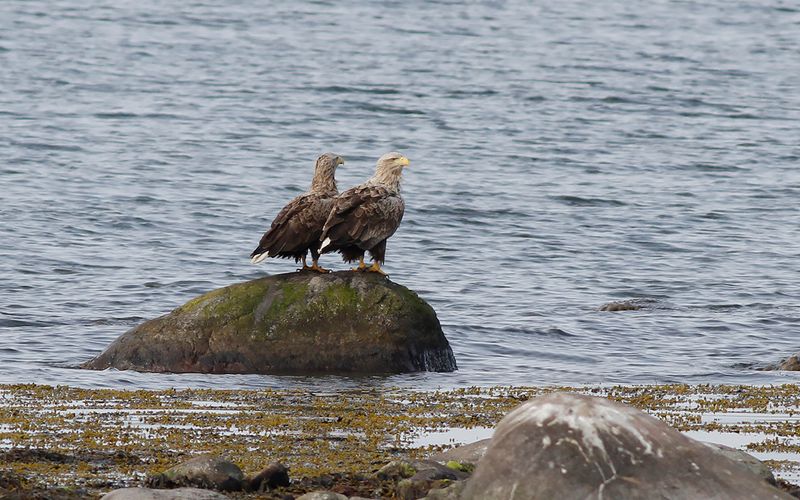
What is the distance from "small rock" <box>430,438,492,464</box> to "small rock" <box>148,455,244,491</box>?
4.18 ft

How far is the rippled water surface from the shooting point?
14.9 m

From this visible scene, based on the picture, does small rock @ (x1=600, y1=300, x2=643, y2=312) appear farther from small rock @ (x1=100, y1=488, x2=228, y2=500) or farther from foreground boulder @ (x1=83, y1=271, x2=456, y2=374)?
small rock @ (x1=100, y1=488, x2=228, y2=500)

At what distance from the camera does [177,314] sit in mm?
12711

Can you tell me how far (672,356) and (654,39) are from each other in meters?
33.3

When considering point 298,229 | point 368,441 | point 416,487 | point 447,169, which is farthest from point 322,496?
point 447,169

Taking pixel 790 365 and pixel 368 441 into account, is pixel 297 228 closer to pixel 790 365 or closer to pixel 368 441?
pixel 368 441

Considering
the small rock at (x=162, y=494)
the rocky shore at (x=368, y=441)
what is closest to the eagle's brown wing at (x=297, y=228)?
the rocky shore at (x=368, y=441)

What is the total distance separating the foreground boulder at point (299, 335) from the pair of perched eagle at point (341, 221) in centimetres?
31

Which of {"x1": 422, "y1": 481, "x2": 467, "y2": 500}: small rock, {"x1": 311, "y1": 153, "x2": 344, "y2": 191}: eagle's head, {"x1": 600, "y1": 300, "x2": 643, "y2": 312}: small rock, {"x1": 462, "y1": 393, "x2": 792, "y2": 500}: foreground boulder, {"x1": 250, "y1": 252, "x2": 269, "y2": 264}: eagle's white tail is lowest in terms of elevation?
{"x1": 600, "y1": 300, "x2": 643, "y2": 312}: small rock

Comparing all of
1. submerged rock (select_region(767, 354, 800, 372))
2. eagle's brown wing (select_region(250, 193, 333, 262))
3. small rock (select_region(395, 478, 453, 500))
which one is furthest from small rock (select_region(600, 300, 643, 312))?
small rock (select_region(395, 478, 453, 500))

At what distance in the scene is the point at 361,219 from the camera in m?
12.3

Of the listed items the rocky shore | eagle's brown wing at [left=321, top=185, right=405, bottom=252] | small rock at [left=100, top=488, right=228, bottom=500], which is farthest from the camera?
eagle's brown wing at [left=321, top=185, right=405, bottom=252]

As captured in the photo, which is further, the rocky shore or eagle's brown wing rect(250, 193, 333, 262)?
eagle's brown wing rect(250, 193, 333, 262)

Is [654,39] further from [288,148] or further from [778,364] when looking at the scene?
[778,364]
